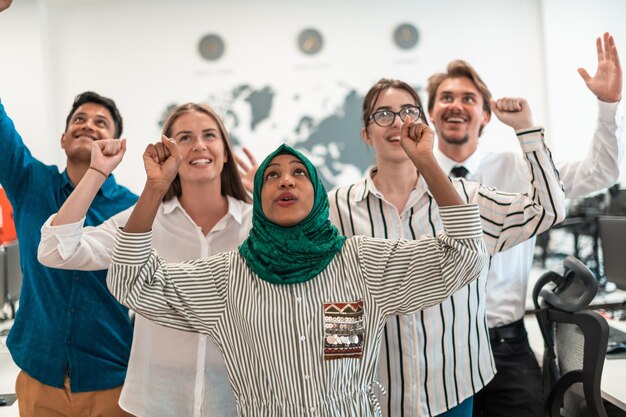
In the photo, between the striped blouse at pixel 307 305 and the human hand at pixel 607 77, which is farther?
the human hand at pixel 607 77

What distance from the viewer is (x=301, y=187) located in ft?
A: 5.19

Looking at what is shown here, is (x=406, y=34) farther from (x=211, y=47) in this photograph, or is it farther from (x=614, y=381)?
(x=614, y=381)

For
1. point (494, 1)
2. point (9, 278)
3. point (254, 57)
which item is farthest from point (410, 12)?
point (9, 278)

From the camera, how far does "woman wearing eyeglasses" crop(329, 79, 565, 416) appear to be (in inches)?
70.8

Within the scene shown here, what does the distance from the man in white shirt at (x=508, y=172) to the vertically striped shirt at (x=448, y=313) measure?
0.48 m

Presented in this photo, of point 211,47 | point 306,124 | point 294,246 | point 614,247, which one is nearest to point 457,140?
point 294,246

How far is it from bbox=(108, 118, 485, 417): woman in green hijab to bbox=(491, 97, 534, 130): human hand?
1.36 ft

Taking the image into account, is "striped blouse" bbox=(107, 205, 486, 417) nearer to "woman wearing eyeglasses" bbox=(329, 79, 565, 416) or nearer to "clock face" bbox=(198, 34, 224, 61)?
"woman wearing eyeglasses" bbox=(329, 79, 565, 416)

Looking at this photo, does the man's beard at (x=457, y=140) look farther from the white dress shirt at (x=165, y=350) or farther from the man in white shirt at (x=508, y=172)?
the white dress shirt at (x=165, y=350)

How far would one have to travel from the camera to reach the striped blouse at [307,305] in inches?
58.4

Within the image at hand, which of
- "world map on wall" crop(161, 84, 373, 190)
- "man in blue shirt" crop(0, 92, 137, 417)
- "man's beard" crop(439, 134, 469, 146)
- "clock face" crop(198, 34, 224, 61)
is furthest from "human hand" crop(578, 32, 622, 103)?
"clock face" crop(198, 34, 224, 61)

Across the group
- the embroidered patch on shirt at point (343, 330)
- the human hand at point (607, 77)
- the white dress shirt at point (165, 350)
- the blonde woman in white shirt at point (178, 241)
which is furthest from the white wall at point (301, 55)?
the embroidered patch on shirt at point (343, 330)

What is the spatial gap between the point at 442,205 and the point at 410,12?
222 inches

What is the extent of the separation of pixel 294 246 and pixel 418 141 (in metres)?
0.43
